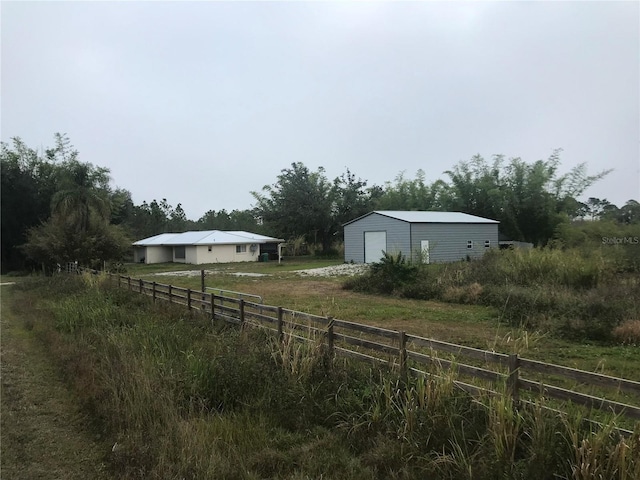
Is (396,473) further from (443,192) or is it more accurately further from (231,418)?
(443,192)

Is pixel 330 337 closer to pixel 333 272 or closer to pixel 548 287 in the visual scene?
pixel 548 287

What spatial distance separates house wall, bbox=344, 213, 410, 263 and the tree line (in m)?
9.57

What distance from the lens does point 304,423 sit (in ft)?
14.5

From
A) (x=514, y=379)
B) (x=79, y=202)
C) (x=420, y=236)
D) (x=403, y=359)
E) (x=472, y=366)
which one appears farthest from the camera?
(x=420, y=236)

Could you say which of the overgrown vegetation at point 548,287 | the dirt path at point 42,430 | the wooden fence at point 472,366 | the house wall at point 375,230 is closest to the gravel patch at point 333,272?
the house wall at point 375,230

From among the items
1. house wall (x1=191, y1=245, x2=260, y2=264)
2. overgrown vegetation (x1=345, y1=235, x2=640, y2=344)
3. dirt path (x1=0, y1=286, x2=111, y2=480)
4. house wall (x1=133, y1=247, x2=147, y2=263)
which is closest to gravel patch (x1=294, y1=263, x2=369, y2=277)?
overgrown vegetation (x1=345, y1=235, x2=640, y2=344)

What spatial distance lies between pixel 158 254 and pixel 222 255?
730cm

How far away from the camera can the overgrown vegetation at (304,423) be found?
3.19 meters

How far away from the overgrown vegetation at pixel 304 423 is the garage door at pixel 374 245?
23327mm

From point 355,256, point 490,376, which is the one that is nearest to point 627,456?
point 490,376

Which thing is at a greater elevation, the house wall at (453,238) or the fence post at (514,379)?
the house wall at (453,238)

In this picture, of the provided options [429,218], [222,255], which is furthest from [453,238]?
[222,255]

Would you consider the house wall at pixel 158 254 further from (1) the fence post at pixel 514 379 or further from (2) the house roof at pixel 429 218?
(1) the fence post at pixel 514 379

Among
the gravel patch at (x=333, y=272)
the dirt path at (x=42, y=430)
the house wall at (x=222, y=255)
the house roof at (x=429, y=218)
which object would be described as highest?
the house roof at (x=429, y=218)
